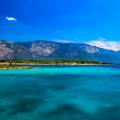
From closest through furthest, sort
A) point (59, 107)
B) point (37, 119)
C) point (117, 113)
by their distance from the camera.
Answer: point (37, 119)
point (117, 113)
point (59, 107)

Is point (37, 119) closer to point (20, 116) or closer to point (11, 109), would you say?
point (20, 116)

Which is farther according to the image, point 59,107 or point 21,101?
point 21,101

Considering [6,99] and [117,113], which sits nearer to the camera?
[117,113]

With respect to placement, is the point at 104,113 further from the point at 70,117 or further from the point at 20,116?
the point at 20,116

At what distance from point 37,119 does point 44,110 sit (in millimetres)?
4054

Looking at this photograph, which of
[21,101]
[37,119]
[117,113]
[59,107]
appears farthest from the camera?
[21,101]

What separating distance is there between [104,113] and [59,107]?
18.1ft

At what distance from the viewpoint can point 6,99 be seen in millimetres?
37062

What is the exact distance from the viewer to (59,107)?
3200 cm

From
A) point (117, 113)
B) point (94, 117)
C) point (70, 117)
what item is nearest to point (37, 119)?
point (70, 117)

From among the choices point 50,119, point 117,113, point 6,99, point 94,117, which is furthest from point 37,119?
point 6,99

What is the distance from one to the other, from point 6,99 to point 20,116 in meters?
10.5

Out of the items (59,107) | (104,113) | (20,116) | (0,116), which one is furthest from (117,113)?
(0,116)

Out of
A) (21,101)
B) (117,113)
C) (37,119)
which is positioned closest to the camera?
(37,119)
